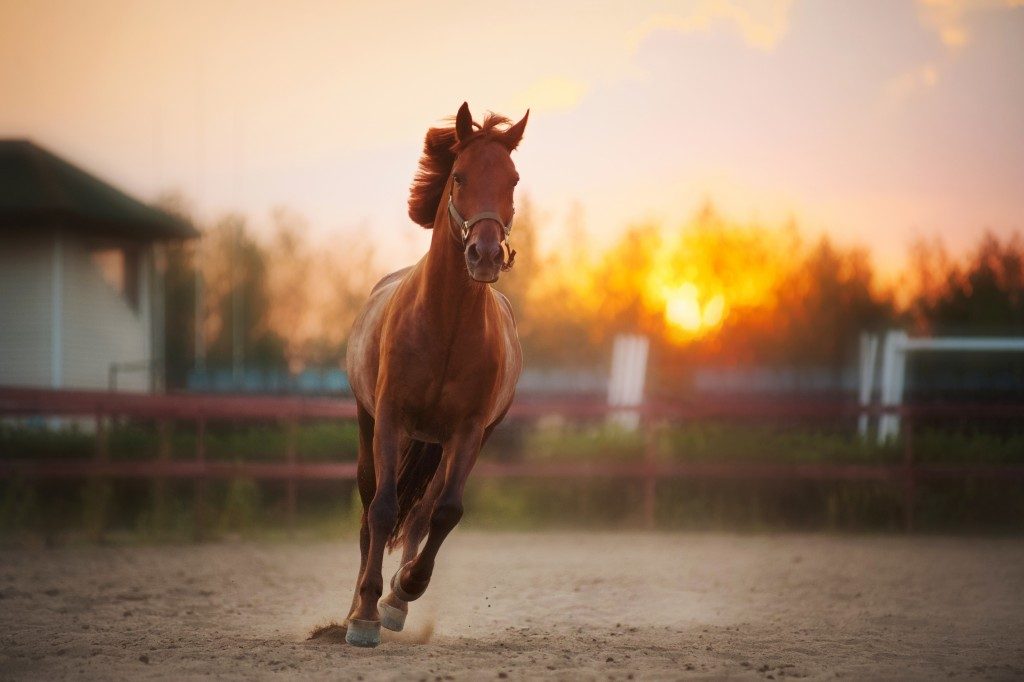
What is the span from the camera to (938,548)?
34.6 ft

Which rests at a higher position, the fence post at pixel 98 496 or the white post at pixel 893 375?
the white post at pixel 893 375

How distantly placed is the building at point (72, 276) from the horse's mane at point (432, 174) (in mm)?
14467

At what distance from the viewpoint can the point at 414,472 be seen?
6410mm

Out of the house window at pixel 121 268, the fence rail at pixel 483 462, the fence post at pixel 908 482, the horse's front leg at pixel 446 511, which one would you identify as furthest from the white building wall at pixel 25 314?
the horse's front leg at pixel 446 511

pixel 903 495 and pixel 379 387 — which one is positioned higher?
pixel 379 387

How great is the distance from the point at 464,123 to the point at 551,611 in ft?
10.3

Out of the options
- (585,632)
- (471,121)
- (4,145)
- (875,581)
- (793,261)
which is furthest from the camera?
(793,261)

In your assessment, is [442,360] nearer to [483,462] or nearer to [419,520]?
[419,520]

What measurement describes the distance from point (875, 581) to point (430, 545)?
4.23 m

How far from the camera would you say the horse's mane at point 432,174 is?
575cm

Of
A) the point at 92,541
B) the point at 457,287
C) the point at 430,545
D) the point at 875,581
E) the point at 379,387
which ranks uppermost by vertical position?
the point at 457,287

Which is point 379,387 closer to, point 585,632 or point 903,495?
point 585,632

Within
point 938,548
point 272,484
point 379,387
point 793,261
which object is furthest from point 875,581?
point 793,261

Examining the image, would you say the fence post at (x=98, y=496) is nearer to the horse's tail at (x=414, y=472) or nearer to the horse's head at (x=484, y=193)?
the horse's tail at (x=414, y=472)
